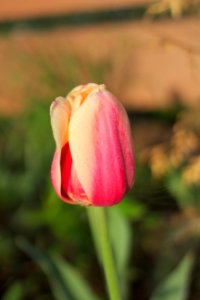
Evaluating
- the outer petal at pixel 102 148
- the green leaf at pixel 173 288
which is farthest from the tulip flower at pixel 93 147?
the green leaf at pixel 173 288

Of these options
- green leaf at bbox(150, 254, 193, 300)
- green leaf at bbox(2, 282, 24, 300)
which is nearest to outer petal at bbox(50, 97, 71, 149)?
green leaf at bbox(150, 254, 193, 300)

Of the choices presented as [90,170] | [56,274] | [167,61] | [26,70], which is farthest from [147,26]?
[90,170]

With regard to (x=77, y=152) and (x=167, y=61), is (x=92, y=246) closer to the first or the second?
(x=167, y=61)

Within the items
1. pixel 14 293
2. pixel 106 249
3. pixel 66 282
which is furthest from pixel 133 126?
pixel 106 249

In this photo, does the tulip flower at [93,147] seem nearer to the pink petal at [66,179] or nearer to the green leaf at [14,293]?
the pink petal at [66,179]

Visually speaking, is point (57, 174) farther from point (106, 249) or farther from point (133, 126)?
point (133, 126)

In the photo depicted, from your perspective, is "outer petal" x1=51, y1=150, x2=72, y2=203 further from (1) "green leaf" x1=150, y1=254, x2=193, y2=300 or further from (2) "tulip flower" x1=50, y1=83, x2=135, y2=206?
(1) "green leaf" x1=150, y1=254, x2=193, y2=300
